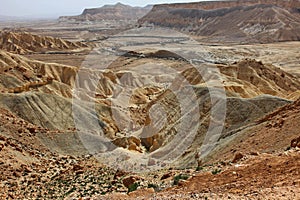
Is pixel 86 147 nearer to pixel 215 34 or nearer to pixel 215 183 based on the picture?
pixel 215 183

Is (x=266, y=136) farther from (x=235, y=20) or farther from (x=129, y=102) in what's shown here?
(x=235, y=20)

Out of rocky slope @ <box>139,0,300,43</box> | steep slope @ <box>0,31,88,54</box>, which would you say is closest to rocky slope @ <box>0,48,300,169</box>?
steep slope @ <box>0,31,88,54</box>

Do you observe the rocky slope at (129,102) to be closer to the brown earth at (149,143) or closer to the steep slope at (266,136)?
the brown earth at (149,143)

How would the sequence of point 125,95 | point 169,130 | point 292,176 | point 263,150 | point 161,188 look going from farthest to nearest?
point 125,95 < point 169,130 < point 263,150 < point 161,188 < point 292,176

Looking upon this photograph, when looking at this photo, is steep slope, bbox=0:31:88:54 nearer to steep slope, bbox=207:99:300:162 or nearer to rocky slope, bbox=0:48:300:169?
rocky slope, bbox=0:48:300:169

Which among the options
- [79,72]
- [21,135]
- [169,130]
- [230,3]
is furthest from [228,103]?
[230,3]

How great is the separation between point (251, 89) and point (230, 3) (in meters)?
126

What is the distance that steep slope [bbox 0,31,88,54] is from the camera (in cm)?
9356

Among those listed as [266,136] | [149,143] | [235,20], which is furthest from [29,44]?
[266,136]

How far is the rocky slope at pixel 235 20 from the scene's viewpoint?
115m

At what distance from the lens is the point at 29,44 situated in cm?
9856

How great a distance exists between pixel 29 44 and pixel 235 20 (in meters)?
70.7

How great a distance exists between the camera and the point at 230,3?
154 m

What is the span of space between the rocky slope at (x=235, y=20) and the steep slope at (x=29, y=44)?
4752 centimetres
